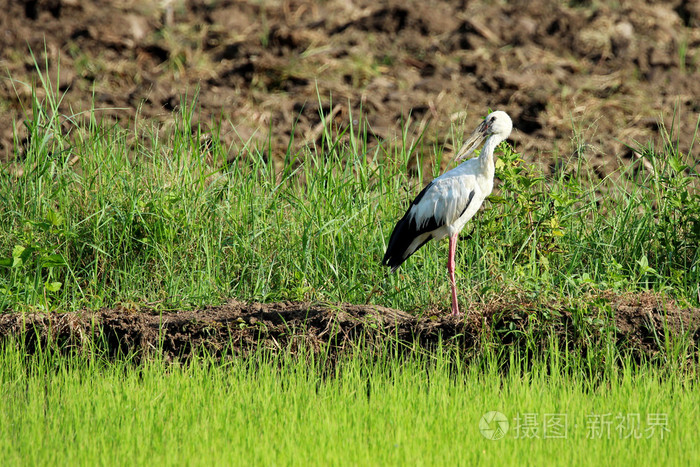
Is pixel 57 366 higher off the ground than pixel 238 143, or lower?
lower

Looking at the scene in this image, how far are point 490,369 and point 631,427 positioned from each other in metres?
0.97

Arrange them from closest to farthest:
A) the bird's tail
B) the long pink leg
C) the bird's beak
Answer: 1. the long pink leg
2. the bird's tail
3. the bird's beak

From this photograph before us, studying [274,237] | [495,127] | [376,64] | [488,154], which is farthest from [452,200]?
[376,64]

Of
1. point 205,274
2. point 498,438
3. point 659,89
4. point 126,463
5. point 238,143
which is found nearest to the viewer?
point 126,463

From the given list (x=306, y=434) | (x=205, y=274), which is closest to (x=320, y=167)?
(x=205, y=274)

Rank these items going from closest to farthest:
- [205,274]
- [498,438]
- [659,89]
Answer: [498,438] → [205,274] → [659,89]

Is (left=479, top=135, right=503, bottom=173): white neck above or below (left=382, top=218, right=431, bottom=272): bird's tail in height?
above

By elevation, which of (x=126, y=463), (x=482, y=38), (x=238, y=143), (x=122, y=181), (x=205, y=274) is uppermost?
(x=482, y=38)

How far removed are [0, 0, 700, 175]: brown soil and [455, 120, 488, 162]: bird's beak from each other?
177 cm

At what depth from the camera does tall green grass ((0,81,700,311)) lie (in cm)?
540

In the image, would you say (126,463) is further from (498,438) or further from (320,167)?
(320,167)

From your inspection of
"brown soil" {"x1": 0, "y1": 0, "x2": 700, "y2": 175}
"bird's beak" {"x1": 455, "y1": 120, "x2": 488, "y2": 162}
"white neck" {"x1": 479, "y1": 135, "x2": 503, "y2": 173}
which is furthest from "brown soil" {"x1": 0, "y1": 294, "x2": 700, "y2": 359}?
"brown soil" {"x1": 0, "y1": 0, "x2": 700, "y2": 175}

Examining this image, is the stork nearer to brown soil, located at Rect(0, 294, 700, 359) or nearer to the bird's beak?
the bird's beak

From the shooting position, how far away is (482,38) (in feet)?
31.1
